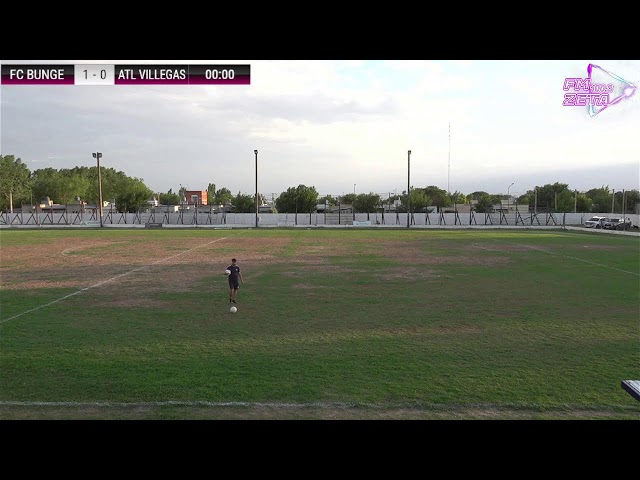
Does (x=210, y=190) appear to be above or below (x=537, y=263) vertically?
above

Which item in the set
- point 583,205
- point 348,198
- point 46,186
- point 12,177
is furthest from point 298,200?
point 46,186

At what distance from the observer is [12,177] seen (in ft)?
220

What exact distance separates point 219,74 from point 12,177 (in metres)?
76.7

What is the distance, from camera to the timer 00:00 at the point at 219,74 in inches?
177

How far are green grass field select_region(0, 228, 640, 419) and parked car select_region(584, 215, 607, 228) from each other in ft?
123

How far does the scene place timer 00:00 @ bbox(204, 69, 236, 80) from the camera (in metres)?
4.51

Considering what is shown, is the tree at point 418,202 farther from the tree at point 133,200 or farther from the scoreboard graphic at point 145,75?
the scoreboard graphic at point 145,75

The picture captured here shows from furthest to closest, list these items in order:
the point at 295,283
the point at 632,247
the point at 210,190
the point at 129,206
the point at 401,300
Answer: the point at 210,190, the point at 129,206, the point at 632,247, the point at 295,283, the point at 401,300

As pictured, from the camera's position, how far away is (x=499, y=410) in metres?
6.11

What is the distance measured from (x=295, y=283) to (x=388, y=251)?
40.0 ft

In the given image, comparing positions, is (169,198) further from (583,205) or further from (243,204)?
(583,205)

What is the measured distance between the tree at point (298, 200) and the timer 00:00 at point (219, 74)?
71.9m
